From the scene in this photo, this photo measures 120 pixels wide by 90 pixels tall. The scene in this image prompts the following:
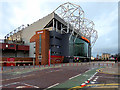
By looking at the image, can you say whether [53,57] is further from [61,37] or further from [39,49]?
[61,37]

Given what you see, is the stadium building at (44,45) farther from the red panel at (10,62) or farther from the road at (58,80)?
the road at (58,80)

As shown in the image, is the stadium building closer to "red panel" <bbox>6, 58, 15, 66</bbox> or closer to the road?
"red panel" <bbox>6, 58, 15, 66</bbox>

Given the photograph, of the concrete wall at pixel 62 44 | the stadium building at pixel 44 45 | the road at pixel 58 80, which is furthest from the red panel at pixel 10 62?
the concrete wall at pixel 62 44

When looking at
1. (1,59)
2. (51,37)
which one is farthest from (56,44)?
(1,59)

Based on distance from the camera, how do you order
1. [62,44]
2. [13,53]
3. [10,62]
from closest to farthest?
1. [10,62]
2. [13,53]
3. [62,44]

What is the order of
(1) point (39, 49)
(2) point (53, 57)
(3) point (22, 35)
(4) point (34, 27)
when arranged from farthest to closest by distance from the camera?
(3) point (22, 35), (4) point (34, 27), (2) point (53, 57), (1) point (39, 49)

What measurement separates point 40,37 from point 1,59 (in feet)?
60.6

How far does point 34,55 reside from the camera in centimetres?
4684

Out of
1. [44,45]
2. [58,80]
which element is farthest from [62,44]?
[58,80]

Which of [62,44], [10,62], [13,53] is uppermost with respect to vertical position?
[62,44]

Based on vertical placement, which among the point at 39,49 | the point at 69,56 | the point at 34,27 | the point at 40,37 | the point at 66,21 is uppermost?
the point at 66,21

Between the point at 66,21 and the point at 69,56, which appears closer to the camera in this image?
the point at 69,56

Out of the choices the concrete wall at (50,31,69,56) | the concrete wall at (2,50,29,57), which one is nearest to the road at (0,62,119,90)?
the concrete wall at (2,50,29,57)

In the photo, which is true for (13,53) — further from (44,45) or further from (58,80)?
(58,80)
